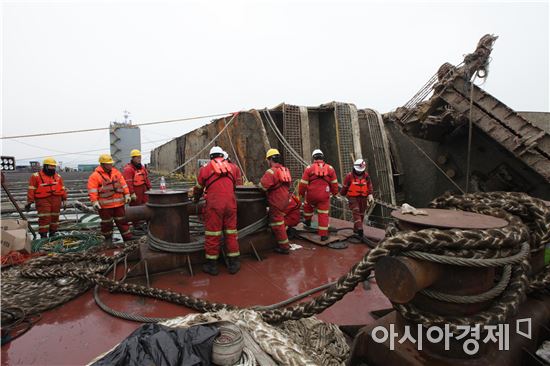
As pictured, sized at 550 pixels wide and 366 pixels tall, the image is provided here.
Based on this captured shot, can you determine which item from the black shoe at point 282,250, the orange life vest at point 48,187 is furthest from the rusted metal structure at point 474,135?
the orange life vest at point 48,187

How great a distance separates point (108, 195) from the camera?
498cm

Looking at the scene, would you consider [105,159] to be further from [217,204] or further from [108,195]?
[217,204]

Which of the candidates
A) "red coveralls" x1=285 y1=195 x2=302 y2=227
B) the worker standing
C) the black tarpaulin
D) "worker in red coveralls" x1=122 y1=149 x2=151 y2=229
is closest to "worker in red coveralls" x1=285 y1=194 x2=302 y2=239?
"red coveralls" x1=285 y1=195 x2=302 y2=227

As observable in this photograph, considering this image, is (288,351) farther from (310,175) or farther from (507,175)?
(507,175)

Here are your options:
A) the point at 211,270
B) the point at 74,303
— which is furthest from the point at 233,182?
the point at 74,303

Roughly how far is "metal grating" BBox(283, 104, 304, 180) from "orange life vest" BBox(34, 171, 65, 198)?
5450 mm

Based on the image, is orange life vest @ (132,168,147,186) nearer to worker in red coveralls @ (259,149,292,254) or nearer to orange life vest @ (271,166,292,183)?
worker in red coveralls @ (259,149,292,254)

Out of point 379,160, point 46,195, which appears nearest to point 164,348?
point 46,195

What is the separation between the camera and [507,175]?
24.7 feet

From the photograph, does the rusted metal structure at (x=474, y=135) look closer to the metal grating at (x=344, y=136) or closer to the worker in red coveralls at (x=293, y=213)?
the metal grating at (x=344, y=136)

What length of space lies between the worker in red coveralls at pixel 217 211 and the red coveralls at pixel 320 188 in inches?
65.9

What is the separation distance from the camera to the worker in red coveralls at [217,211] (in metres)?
3.54

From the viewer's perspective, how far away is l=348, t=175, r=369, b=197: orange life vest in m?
A: 5.33

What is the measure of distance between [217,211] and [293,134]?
5600 millimetres
